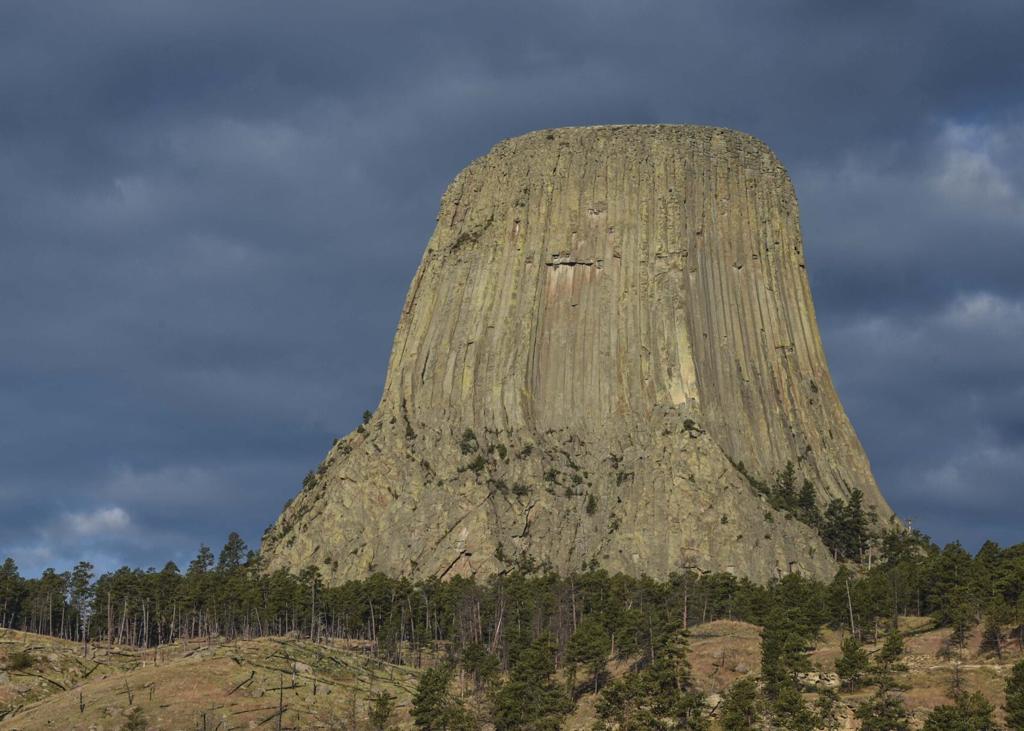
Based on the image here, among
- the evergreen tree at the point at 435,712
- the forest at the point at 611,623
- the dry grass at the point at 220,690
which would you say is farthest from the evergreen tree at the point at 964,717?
the dry grass at the point at 220,690

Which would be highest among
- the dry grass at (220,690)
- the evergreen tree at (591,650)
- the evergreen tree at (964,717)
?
the evergreen tree at (591,650)

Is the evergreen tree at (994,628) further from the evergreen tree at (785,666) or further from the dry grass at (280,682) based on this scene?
the evergreen tree at (785,666)

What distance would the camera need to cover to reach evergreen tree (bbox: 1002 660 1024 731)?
339ft

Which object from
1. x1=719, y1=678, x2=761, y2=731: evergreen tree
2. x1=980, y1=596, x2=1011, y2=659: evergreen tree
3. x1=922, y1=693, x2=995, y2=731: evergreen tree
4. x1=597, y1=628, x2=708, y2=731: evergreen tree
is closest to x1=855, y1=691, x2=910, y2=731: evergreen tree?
x1=922, y1=693, x2=995, y2=731: evergreen tree

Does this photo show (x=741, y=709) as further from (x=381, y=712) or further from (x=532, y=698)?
(x=381, y=712)

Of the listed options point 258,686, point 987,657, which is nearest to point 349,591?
point 258,686

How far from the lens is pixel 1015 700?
346 feet

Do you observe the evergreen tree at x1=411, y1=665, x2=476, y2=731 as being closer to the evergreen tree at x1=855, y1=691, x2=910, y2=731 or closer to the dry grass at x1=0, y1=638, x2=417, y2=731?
the dry grass at x1=0, y1=638, x2=417, y2=731

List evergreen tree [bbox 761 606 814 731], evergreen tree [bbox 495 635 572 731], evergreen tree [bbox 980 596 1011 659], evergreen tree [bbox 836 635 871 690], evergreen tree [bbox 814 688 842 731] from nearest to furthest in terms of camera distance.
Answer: evergreen tree [bbox 761 606 814 731], evergreen tree [bbox 814 688 842 731], evergreen tree [bbox 495 635 572 731], evergreen tree [bbox 836 635 871 690], evergreen tree [bbox 980 596 1011 659]

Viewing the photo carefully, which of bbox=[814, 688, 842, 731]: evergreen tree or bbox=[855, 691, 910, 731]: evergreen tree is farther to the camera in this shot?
bbox=[814, 688, 842, 731]: evergreen tree

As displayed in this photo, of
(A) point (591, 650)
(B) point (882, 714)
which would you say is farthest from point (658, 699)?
(A) point (591, 650)

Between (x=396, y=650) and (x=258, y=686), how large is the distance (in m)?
33.3

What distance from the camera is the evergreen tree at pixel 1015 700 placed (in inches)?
4066

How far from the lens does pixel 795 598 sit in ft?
523
